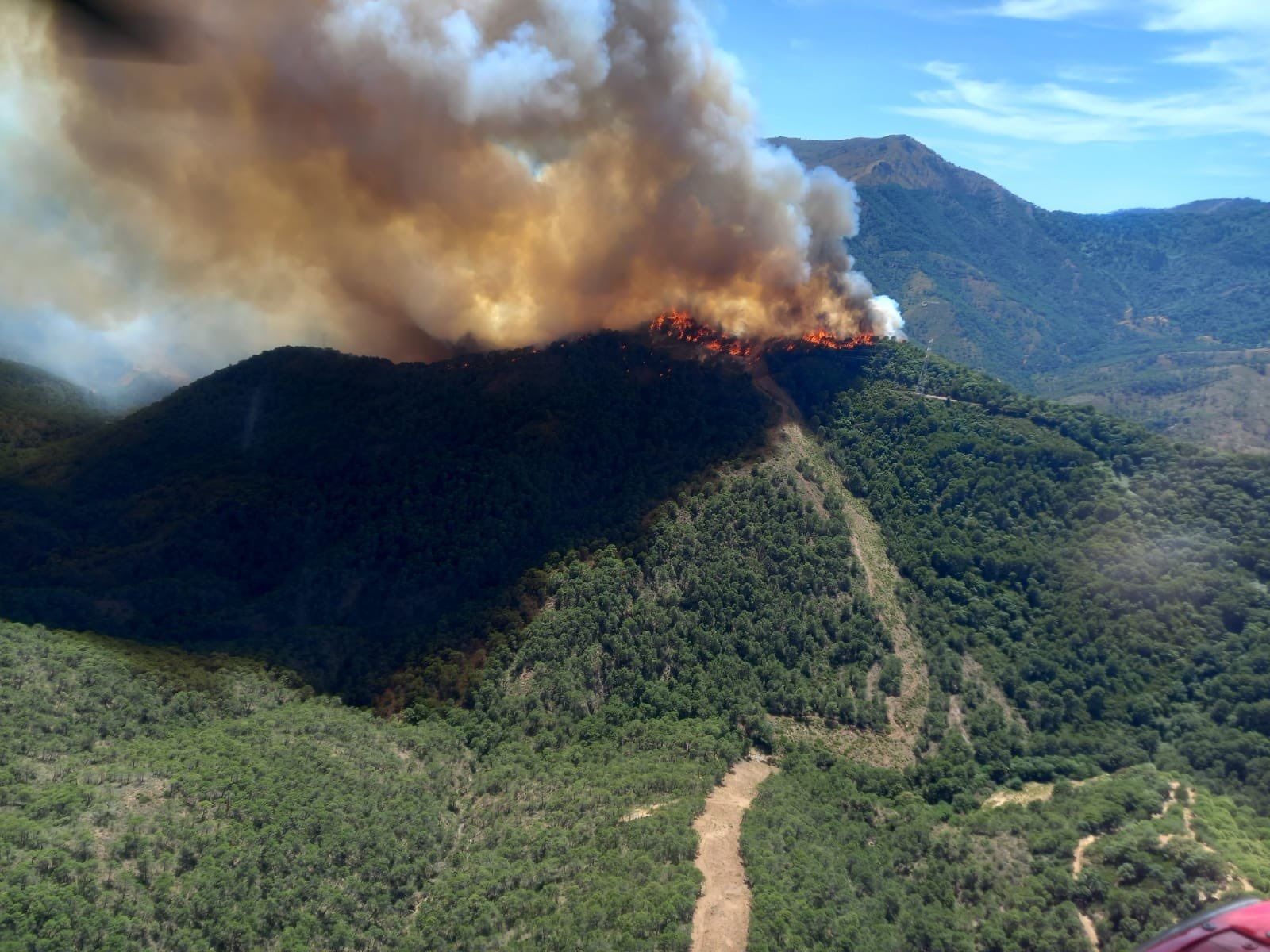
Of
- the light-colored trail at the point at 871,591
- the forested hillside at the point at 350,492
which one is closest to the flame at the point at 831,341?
the light-colored trail at the point at 871,591

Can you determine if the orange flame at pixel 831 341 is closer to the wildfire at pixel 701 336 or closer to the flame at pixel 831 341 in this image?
the flame at pixel 831 341

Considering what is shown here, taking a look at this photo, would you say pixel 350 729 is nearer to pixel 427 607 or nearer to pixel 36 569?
pixel 427 607

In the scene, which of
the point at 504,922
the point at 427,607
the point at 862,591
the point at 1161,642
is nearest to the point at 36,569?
the point at 427,607

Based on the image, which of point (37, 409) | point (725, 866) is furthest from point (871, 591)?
point (37, 409)

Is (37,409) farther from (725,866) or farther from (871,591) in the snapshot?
(871,591)

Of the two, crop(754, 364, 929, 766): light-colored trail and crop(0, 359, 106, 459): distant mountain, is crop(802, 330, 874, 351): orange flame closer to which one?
crop(754, 364, 929, 766): light-colored trail

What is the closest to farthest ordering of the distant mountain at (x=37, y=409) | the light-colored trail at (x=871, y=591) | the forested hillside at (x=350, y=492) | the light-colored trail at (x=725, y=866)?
the light-colored trail at (x=725, y=866)
the light-colored trail at (x=871, y=591)
the forested hillside at (x=350, y=492)
the distant mountain at (x=37, y=409)

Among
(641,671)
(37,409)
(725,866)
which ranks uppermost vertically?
(37,409)
